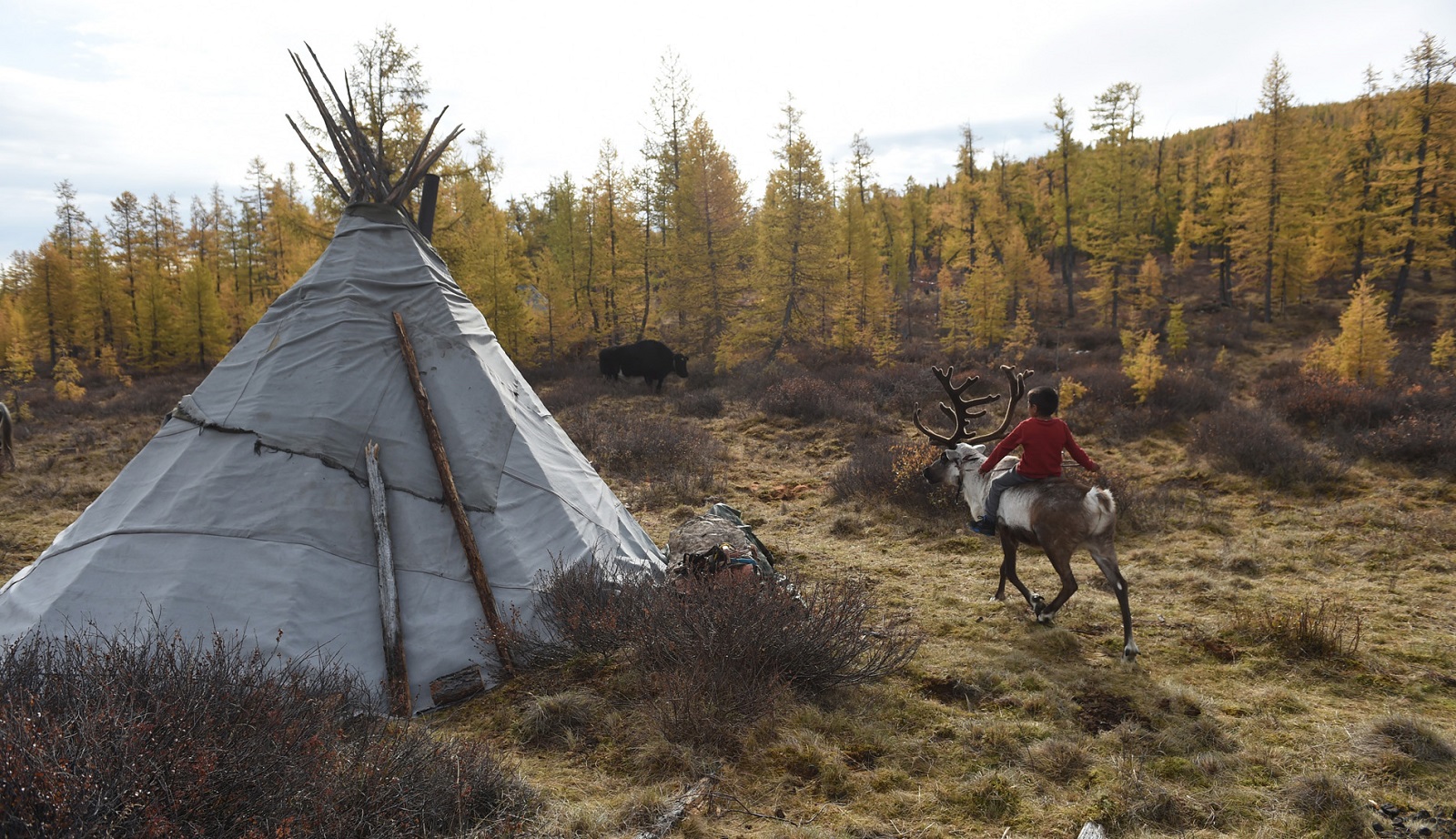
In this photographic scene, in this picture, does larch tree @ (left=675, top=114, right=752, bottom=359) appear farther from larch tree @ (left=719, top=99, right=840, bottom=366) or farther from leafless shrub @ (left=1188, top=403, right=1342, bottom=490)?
leafless shrub @ (left=1188, top=403, right=1342, bottom=490)

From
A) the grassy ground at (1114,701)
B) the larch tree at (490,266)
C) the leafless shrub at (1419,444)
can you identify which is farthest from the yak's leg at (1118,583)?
the larch tree at (490,266)

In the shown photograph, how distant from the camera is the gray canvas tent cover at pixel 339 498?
15.0 ft

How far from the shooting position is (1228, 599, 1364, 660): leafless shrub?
509 cm

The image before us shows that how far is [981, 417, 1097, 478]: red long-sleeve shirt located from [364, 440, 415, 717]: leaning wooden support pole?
501cm

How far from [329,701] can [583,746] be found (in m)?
1.42

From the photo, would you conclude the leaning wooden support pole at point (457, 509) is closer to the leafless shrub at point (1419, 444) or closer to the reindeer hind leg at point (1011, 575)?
the reindeer hind leg at point (1011, 575)

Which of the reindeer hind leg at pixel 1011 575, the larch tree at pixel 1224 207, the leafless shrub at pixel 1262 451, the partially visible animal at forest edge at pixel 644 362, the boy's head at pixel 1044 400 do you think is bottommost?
the reindeer hind leg at pixel 1011 575

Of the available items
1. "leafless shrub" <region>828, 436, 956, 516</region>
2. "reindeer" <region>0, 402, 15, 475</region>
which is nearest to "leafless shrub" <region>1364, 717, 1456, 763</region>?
"leafless shrub" <region>828, 436, 956, 516</region>

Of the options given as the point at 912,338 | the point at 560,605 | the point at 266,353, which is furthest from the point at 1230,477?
the point at 912,338

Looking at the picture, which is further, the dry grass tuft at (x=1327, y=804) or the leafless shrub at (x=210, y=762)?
the dry grass tuft at (x=1327, y=804)

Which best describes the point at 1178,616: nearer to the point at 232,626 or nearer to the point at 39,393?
the point at 232,626

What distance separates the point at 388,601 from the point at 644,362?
18043 millimetres

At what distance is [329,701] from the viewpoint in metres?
3.40

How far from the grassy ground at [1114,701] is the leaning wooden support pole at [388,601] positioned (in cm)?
36
